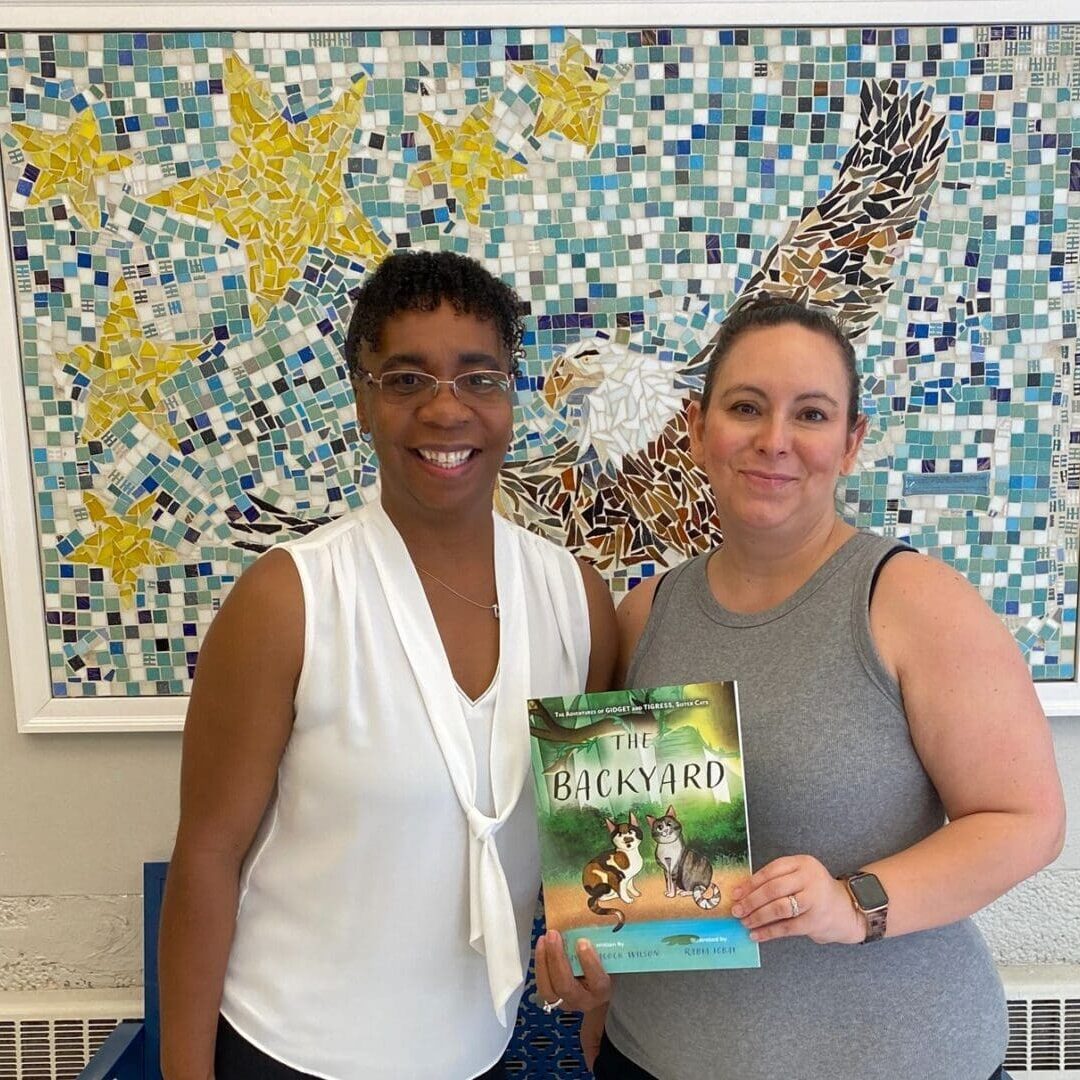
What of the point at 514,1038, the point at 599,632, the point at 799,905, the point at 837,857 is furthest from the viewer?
the point at 514,1038

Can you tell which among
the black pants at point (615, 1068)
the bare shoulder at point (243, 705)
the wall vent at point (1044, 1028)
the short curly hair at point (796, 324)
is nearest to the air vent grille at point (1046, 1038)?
the wall vent at point (1044, 1028)

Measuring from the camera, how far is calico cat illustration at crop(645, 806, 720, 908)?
1.14 meters

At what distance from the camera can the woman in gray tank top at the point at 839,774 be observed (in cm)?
111

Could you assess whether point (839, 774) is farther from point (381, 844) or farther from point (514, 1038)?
point (514, 1038)

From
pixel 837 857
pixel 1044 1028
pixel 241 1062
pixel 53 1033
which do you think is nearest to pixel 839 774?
pixel 837 857

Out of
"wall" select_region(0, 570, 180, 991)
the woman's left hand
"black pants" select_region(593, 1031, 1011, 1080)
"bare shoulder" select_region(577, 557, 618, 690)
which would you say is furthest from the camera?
"wall" select_region(0, 570, 180, 991)

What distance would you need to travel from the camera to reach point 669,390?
1894 millimetres

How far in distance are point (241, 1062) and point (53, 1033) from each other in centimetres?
106

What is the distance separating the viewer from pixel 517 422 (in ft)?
6.25

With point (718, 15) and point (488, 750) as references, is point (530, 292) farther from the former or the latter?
point (488, 750)

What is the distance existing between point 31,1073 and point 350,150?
2125 millimetres

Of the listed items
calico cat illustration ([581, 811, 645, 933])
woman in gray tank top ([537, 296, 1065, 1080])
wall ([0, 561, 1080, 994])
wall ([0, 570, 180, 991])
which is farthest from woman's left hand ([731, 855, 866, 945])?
wall ([0, 570, 180, 991])

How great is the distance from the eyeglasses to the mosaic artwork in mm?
645

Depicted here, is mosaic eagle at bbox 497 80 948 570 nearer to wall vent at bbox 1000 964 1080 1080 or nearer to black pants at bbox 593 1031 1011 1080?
black pants at bbox 593 1031 1011 1080
